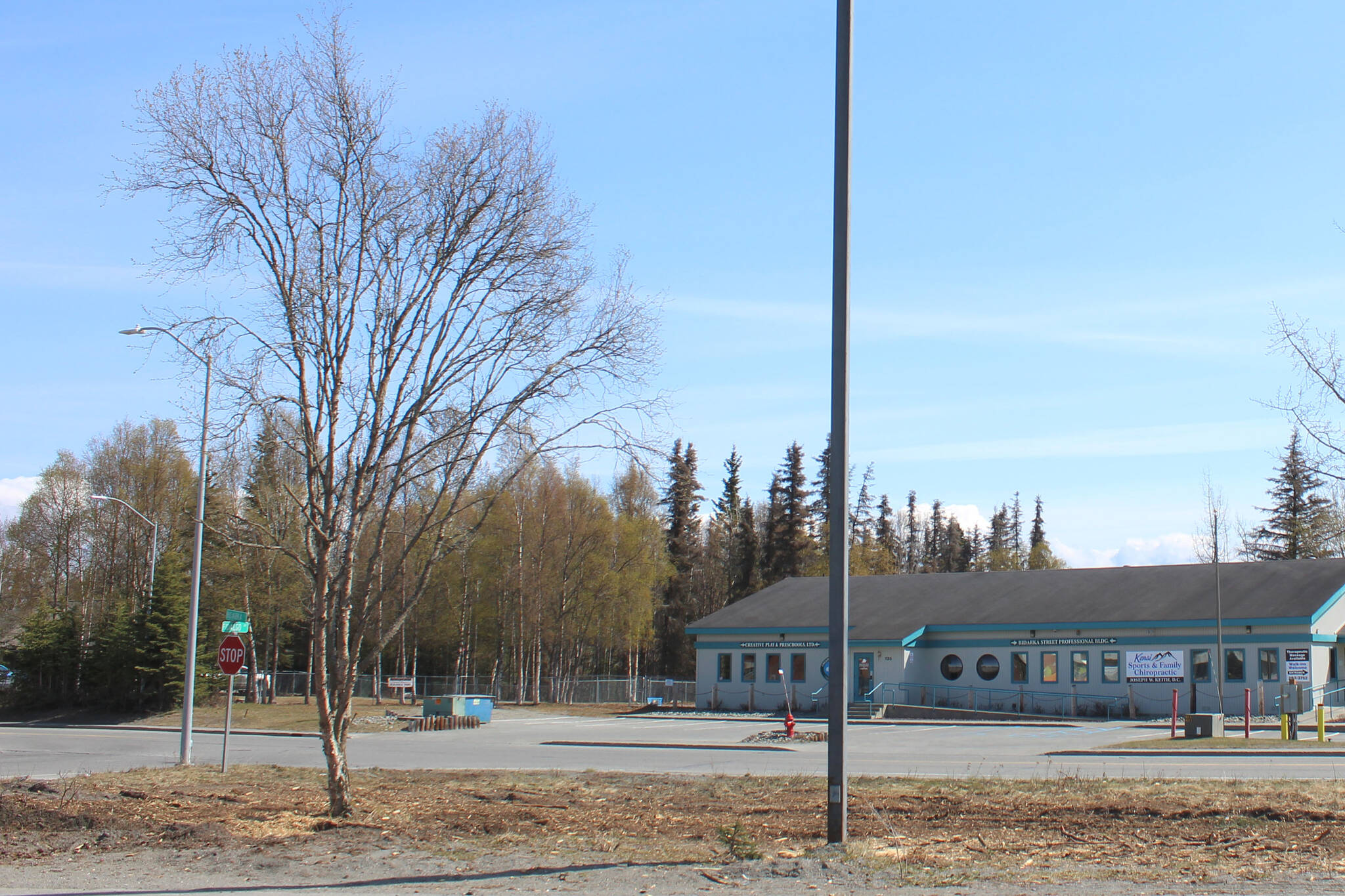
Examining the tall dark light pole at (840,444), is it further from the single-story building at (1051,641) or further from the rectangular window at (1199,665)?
the rectangular window at (1199,665)

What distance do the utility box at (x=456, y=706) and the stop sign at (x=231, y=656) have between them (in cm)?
1887

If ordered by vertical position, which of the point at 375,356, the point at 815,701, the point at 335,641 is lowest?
the point at 815,701

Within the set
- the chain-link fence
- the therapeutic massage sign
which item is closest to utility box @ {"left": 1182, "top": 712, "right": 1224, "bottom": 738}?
the therapeutic massage sign

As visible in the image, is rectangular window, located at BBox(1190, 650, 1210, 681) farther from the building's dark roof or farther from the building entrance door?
the building entrance door

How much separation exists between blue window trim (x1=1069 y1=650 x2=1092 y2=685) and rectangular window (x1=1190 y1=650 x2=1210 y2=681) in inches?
135

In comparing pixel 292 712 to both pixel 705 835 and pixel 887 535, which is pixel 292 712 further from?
pixel 887 535

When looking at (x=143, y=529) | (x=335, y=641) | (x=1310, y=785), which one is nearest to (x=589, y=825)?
(x=335, y=641)

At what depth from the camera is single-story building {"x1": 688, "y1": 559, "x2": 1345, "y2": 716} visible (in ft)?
127

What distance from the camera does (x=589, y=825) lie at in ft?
41.2

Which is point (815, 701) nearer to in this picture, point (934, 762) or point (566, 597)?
point (566, 597)

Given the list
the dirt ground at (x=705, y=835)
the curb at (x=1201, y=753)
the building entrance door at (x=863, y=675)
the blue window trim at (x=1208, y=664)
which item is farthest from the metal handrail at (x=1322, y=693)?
the dirt ground at (x=705, y=835)

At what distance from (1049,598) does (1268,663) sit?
338 inches

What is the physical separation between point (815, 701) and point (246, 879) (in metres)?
38.1

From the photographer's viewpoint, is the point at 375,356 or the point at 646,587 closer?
the point at 375,356
